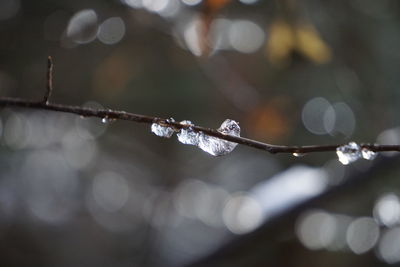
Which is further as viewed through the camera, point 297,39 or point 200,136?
point 297,39

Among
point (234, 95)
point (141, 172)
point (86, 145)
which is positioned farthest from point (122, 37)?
point (141, 172)

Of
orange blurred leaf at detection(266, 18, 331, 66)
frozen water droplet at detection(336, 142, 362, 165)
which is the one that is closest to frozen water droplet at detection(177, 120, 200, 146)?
frozen water droplet at detection(336, 142, 362, 165)

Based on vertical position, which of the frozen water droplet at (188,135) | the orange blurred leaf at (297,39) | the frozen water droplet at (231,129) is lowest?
the frozen water droplet at (188,135)

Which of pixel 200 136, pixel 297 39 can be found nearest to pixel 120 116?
pixel 200 136

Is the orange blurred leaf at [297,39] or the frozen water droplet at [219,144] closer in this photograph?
the frozen water droplet at [219,144]

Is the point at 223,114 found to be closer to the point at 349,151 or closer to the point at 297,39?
the point at 297,39

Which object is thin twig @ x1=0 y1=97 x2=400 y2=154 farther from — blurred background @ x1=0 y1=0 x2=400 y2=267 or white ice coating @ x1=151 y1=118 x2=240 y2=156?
blurred background @ x1=0 y1=0 x2=400 y2=267

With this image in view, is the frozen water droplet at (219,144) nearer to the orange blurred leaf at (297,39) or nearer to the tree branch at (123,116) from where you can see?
the tree branch at (123,116)

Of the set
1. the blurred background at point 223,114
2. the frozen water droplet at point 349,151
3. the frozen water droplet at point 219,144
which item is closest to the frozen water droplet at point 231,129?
the frozen water droplet at point 219,144
